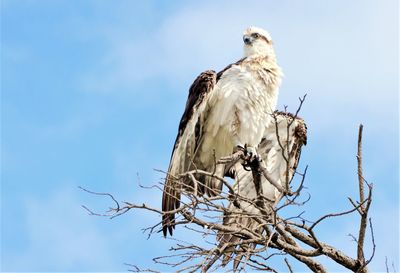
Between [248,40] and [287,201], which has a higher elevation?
[248,40]

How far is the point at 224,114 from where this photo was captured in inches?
360

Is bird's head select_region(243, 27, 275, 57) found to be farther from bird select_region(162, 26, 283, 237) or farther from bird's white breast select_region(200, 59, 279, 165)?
bird's white breast select_region(200, 59, 279, 165)

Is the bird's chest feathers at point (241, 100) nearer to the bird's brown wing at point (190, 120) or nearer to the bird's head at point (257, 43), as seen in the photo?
the bird's brown wing at point (190, 120)

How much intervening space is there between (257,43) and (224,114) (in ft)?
4.35

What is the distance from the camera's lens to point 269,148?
1014cm

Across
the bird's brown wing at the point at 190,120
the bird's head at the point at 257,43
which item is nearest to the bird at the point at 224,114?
the bird's brown wing at the point at 190,120

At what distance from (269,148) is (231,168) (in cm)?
96

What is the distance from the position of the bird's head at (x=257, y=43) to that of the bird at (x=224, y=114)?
0.33 meters

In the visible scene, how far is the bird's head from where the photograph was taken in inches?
389

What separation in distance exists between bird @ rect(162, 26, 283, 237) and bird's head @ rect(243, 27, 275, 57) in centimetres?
33

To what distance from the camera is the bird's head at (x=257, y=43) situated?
9883 mm

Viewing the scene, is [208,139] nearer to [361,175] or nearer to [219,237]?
[219,237]

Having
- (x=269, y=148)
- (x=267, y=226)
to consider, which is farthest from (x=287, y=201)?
(x=269, y=148)

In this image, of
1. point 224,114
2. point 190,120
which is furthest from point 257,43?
point 190,120
